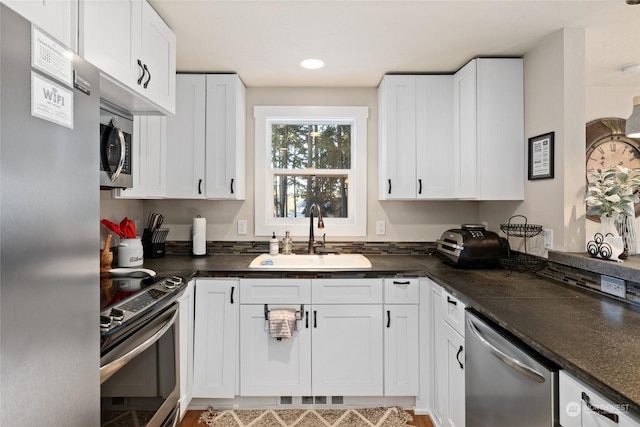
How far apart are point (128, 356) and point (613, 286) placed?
209 centimetres

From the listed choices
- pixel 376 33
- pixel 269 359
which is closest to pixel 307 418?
pixel 269 359

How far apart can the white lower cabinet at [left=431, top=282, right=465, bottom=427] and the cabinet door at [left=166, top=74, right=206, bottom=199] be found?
182cm

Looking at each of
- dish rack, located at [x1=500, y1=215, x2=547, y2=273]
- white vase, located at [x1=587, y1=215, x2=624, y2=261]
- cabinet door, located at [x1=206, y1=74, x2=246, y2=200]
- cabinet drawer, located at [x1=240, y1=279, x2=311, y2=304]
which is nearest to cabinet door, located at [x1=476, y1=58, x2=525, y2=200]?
dish rack, located at [x1=500, y1=215, x2=547, y2=273]

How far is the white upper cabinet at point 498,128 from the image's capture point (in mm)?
2320

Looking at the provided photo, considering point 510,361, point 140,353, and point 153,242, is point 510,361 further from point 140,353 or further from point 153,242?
point 153,242

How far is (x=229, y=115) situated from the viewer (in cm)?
257

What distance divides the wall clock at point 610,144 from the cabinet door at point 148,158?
3456 millimetres

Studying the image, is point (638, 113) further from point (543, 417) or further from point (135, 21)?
point (135, 21)

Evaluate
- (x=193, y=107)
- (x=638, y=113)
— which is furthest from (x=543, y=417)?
(x=193, y=107)

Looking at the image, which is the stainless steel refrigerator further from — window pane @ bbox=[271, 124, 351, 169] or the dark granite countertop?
window pane @ bbox=[271, 124, 351, 169]

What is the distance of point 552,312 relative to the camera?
136cm

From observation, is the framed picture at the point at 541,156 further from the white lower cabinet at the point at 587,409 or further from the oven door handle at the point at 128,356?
the oven door handle at the point at 128,356

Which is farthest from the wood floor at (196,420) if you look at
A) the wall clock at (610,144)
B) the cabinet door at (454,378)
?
the wall clock at (610,144)

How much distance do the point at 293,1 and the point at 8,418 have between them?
1829 millimetres
